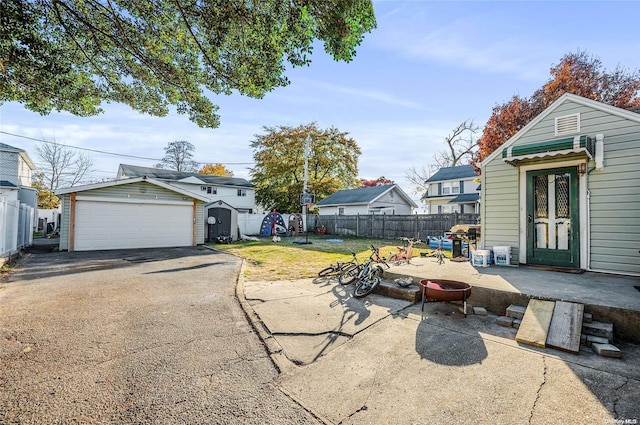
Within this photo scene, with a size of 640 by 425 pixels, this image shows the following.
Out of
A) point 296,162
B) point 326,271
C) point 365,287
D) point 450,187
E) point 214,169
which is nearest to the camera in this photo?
point 365,287

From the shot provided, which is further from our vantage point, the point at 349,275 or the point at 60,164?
the point at 60,164

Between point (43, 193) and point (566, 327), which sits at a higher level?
point (43, 193)

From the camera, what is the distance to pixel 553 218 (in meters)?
6.00

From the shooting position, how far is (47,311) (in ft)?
13.3

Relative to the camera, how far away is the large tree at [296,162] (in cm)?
2891

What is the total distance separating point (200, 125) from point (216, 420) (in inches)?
232

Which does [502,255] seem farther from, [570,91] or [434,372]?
[570,91]

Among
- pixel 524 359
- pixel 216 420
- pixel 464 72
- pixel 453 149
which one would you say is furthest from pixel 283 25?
pixel 453 149

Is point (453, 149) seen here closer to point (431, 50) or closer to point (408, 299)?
point (431, 50)

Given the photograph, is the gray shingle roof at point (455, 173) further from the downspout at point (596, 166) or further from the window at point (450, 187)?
the downspout at point (596, 166)

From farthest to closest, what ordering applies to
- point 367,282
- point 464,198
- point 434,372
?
1. point 464,198
2. point 367,282
3. point 434,372

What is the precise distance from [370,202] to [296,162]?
9.77m

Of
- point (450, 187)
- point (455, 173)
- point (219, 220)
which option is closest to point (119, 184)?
point (219, 220)

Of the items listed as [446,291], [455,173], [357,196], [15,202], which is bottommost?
[446,291]
